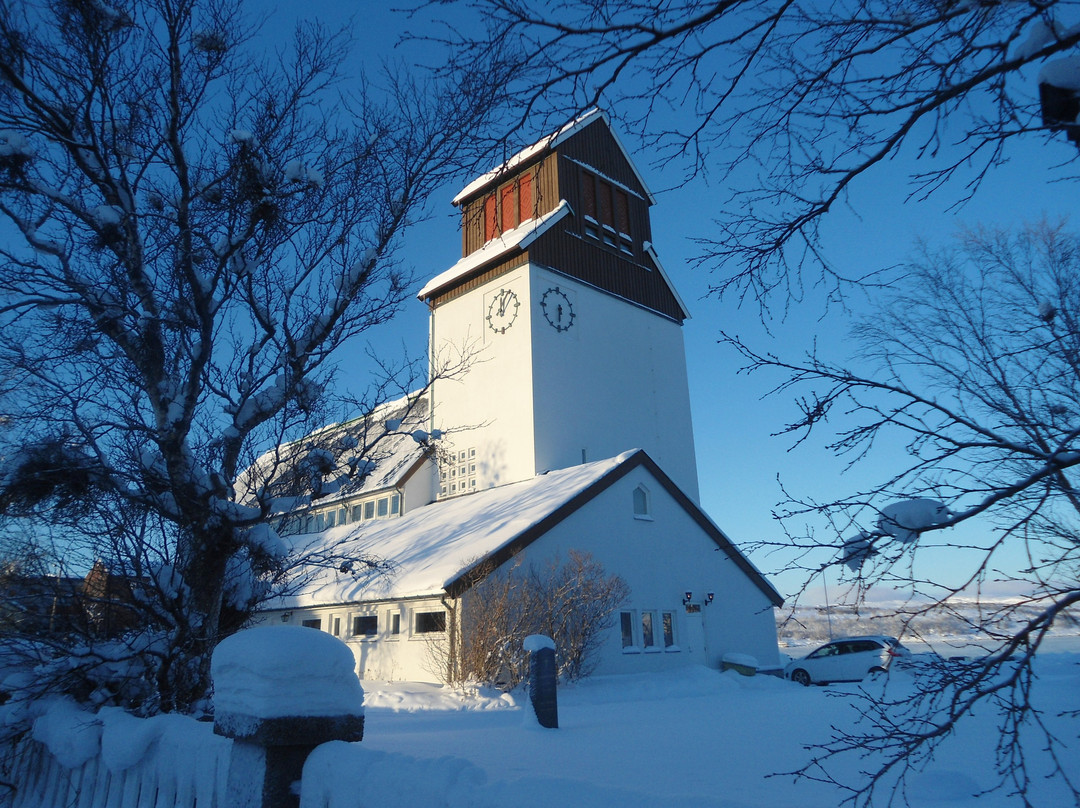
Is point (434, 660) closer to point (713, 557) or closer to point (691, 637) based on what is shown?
point (691, 637)

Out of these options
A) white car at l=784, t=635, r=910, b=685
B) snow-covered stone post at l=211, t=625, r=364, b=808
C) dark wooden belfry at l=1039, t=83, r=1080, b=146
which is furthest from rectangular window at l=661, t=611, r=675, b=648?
dark wooden belfry at l=1039, t=83, r=1080, b=146

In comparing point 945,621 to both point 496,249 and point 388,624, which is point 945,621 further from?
point 496,249

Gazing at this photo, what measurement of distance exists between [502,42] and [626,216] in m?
27.8

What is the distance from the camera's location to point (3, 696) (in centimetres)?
541

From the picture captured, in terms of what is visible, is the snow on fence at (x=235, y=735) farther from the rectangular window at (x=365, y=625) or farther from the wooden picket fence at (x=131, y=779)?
the rectangular window at (x=365, y=625)

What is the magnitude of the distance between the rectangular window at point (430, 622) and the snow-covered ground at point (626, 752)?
1.59 m

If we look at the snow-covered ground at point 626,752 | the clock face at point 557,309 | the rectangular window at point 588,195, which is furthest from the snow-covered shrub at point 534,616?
the rectangular window at point 588,195

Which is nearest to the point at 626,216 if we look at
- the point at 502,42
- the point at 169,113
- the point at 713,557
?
the point at 713,557

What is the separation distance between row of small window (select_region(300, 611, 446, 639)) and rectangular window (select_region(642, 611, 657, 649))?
5422mm

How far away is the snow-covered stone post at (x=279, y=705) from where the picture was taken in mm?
2885

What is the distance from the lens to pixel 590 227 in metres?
28.6

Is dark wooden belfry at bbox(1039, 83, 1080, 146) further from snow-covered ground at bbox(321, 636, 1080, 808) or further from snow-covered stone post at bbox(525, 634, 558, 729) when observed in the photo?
snow-covered stone post at bbox(525, 634, 558, 729)

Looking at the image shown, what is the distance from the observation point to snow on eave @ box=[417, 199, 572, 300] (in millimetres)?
25891

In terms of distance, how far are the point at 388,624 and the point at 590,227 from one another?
17.4 m
